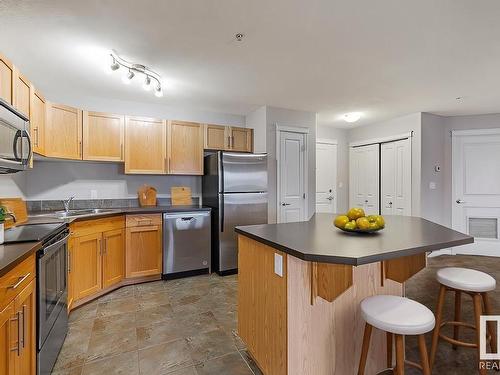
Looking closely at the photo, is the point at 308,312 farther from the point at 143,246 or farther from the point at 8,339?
the point at 143,246

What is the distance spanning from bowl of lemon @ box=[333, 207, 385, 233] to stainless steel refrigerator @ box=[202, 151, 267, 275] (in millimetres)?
2095

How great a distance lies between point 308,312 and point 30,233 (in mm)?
1950

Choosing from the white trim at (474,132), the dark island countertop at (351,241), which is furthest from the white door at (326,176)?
the dark island countertop at (351,241)

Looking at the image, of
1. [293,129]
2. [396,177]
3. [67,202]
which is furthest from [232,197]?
[396,177]

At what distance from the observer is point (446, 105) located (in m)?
4.11

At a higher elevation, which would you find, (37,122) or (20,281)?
(37,122)

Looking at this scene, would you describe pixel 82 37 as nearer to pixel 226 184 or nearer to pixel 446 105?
pixel 226 184

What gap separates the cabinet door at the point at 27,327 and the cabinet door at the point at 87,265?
1.19 metres

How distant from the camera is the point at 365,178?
5.49 meters

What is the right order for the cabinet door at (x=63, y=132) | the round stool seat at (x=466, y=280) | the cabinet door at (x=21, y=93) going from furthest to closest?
the cabinet door at (x=63, y=132) < the cabinet door at (x=21, y=93) < the round stool seat at (x=466, y=280)

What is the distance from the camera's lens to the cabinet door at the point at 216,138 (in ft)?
13.2

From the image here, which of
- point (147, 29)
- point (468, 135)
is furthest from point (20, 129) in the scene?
point (468, 135)

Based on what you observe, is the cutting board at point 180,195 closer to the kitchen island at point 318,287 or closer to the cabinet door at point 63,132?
the cabinet door at point 63,132

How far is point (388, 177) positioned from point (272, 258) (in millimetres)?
4354
